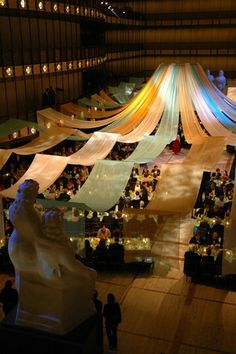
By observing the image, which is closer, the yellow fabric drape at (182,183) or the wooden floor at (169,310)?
the wooden floor at (169,310)

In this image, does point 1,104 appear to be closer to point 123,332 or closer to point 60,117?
point 60,117

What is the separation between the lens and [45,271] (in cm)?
559

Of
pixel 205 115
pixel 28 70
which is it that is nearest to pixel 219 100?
pixel 205 115

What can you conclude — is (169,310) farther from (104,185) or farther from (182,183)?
(104,185)

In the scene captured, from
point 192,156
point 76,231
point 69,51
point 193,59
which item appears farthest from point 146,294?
point 193,59

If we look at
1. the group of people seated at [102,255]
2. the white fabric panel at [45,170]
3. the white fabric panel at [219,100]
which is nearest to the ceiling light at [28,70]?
the white fabric panel at [219,100]

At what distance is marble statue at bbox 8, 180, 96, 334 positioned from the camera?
5539 mm

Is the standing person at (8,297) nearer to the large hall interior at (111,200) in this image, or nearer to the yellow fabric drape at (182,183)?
the large hall interior at (111,200)

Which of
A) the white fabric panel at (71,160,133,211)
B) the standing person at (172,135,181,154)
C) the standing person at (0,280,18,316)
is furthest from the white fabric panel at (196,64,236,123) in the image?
the standing person at (0,280,18,316)

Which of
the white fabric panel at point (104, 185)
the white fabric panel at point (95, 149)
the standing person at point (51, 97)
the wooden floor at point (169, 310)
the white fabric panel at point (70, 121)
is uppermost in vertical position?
the standing person at point (51, 97)

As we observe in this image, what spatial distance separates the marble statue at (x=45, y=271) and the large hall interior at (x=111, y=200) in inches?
0.6

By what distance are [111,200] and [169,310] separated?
9.60ft

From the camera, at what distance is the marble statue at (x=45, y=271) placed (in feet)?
18.2

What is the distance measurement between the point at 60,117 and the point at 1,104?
2.46 metres
